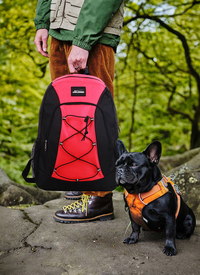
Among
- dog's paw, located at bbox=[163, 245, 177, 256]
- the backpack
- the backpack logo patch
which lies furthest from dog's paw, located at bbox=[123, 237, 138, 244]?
the backpack logo patch

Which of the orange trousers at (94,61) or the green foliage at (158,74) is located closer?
the orange trousers at (94,61)

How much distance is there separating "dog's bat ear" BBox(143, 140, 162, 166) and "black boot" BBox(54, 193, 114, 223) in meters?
0.88

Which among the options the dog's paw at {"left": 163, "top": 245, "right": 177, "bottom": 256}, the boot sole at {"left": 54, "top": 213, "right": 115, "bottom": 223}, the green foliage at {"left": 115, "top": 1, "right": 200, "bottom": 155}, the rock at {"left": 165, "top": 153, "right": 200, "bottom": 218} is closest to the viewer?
the dog's paw at {"left": 163, "top": 245, "right": 177, "bottom": 256}

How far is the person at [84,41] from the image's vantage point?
7.03ft

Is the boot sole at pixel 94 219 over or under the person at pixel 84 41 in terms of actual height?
under

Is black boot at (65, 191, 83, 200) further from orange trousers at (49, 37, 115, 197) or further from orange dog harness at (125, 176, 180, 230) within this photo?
orange dog harness at (125, 176, 180, 230)

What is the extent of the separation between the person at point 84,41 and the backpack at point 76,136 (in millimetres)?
203

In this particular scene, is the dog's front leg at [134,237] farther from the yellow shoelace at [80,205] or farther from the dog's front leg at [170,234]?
the yellow shoelace at [80,205]

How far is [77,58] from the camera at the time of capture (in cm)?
217

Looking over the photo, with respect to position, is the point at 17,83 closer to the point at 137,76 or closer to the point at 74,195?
the point at 137,76

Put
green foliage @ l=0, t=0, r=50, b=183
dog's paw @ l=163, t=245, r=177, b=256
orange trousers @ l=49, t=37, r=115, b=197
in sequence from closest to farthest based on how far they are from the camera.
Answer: dog's paw @ l=163, t=245, r=177, b=256 < orange trousers @ l=49, t=37, r=115, b=197 < green foliage @ l=0, t=0, r=50, b=183

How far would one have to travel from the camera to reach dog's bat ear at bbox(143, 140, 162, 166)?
1890 mm

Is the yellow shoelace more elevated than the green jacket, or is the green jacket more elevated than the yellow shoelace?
the green jacket

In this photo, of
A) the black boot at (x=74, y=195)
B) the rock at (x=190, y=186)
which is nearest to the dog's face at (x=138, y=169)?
the rock at (x=190, y=186)
